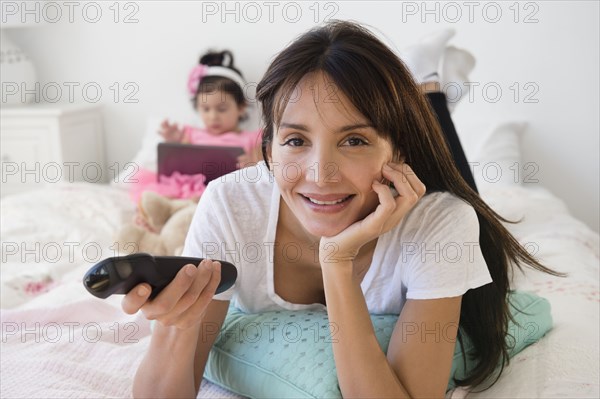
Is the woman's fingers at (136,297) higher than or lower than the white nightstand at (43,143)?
lower

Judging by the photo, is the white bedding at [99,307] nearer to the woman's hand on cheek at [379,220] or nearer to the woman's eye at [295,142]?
the woman's hand on cheek at [379,220]

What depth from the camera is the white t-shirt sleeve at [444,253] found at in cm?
94

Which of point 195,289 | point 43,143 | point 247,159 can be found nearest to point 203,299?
point 195,289

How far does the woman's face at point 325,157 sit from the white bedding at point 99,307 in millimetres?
322

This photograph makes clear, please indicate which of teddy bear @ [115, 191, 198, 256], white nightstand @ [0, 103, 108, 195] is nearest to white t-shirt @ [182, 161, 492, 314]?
teddy bear @ [115, 191, 198, 256]

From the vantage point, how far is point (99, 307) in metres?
1.32

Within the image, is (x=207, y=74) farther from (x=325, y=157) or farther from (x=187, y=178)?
(x=325, y=157)

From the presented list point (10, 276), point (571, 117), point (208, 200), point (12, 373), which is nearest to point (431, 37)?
point (571, 117)

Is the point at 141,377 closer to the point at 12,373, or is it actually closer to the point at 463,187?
the point at 12,373

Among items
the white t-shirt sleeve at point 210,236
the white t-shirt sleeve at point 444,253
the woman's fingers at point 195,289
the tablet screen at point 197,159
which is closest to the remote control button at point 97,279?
the woman's fingers at point 195,289

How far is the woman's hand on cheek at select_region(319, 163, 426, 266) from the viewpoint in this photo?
92 centimetres

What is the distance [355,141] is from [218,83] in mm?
1610

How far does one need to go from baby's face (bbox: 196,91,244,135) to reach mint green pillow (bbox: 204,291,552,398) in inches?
53.5

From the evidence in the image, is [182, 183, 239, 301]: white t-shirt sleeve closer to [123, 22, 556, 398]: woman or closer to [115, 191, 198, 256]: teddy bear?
[123, 22, 556, 398]: woman
